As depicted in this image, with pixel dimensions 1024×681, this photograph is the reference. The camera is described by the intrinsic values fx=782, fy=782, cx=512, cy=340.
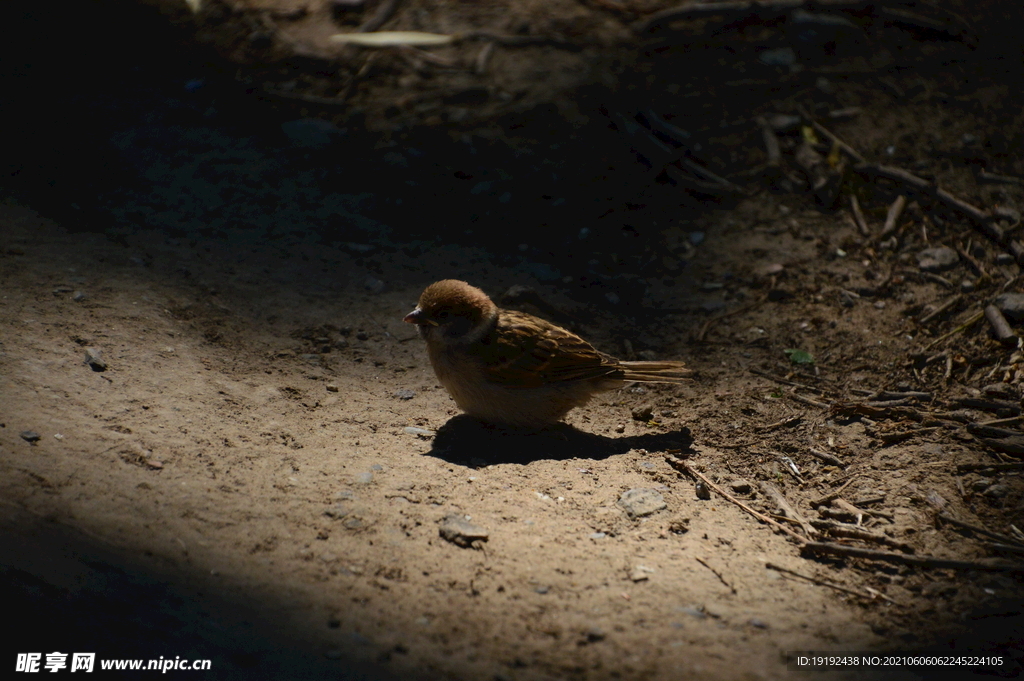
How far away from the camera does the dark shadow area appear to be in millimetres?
2447

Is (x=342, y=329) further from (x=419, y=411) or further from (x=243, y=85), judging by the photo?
(x=243, y=85)

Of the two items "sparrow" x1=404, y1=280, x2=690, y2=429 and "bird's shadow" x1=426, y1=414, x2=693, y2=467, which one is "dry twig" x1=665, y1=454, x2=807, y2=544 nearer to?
"bird's shadow" x1=426, y1=414, x2=693, y2=467

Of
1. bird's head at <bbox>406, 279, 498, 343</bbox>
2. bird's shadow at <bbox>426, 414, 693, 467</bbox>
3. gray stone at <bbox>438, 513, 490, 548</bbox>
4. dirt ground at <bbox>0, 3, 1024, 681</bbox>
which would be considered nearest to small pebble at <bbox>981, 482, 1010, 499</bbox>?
dirt ground at <bbox>0, 3, 1024, 681</bbox>

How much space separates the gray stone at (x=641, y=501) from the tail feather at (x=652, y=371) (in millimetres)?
914

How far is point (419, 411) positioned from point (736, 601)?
2.24 m

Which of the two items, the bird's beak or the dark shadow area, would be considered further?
the bird's beak

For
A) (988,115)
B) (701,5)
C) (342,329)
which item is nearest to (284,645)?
(342,329)

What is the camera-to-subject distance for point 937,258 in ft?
19.1

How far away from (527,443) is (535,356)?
506 millimetres

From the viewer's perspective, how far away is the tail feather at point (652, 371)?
4.72 meters

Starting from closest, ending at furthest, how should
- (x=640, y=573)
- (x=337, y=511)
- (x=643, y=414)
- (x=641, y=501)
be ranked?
1. (x=640, y=573)
2. (x=337, y=511)
3. (x=641, y=501)
4. (x=643, y=414)

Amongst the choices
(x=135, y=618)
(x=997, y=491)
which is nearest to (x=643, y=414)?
(x=997, y=491)

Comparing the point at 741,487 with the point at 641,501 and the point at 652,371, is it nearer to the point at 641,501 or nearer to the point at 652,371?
the point at 641,501

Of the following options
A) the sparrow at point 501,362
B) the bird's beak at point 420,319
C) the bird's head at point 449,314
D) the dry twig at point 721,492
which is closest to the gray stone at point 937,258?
the sparrow at point 501,362
